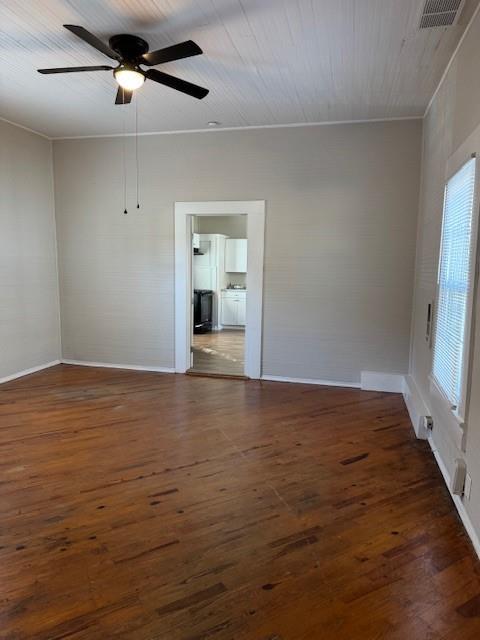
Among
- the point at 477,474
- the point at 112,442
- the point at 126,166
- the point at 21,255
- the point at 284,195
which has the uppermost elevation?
the point at 126,166

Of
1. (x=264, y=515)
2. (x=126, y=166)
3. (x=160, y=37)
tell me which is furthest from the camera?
(x=126, y=166)

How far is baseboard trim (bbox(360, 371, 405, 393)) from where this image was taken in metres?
4.64

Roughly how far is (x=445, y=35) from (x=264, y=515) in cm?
327

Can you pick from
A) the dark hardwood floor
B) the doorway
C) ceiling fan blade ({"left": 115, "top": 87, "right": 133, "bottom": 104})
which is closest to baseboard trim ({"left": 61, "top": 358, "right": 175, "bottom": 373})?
the dark hardwood floor

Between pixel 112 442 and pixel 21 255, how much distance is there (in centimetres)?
293

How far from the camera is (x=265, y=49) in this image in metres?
2.99

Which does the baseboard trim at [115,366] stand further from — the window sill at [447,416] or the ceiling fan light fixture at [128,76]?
the ceiling fan light fixture at [128,76]

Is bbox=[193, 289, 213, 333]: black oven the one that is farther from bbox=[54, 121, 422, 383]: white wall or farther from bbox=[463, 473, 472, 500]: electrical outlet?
bbox=[463, 473, 472, 500]: electrical outlet

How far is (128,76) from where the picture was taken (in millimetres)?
2799

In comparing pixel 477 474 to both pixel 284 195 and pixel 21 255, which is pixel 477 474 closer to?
pixel 284 195

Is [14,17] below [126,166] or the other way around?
the other way around

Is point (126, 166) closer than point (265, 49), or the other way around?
point (265, 49)

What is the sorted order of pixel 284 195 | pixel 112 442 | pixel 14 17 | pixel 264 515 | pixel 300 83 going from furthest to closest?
pixel 284 195 → pixel 300 83 → pixel 112 442 → pixel 14 17 → pixel 264 515

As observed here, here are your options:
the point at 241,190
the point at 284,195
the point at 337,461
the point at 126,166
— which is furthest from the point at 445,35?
the point at 126,166
